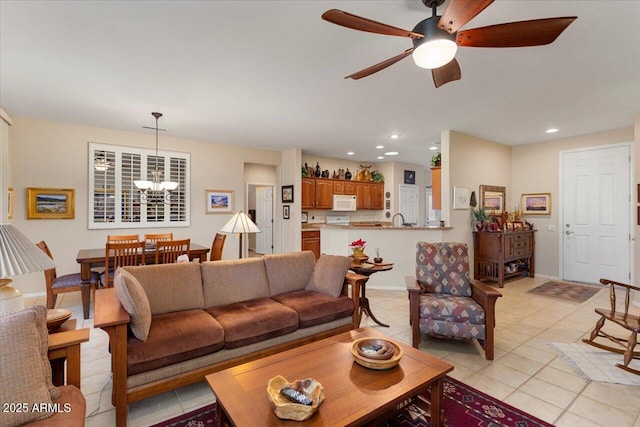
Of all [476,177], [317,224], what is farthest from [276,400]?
[317,224]

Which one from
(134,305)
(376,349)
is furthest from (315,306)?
(134,305)

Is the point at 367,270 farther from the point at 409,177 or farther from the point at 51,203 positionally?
the point at 409,177

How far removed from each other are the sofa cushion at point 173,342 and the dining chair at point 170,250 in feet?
5.57

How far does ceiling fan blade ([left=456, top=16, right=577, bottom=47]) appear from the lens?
63.3 inches

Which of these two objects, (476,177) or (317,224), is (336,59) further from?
(317,224)

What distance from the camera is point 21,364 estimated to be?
1253 mm

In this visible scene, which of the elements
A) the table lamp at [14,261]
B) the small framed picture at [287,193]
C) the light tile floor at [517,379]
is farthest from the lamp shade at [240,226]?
the small framed picture at [287,193]

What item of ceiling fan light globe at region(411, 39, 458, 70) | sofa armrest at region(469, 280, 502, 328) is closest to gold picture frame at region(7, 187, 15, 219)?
ceiling fan light globe at region(411, 39, 458, 70)

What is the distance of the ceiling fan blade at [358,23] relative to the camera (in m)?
1.54

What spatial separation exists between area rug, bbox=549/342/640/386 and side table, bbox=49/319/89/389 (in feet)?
11.3

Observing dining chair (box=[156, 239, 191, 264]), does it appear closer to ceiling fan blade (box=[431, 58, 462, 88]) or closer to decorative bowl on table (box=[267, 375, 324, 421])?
decorative bowl on table (box=[267, 375, 324, 421])

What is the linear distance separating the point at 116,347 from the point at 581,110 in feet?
18.2

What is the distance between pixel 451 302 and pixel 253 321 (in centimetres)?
176

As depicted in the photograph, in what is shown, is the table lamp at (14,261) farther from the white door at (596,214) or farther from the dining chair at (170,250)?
the white door at (596,214)
